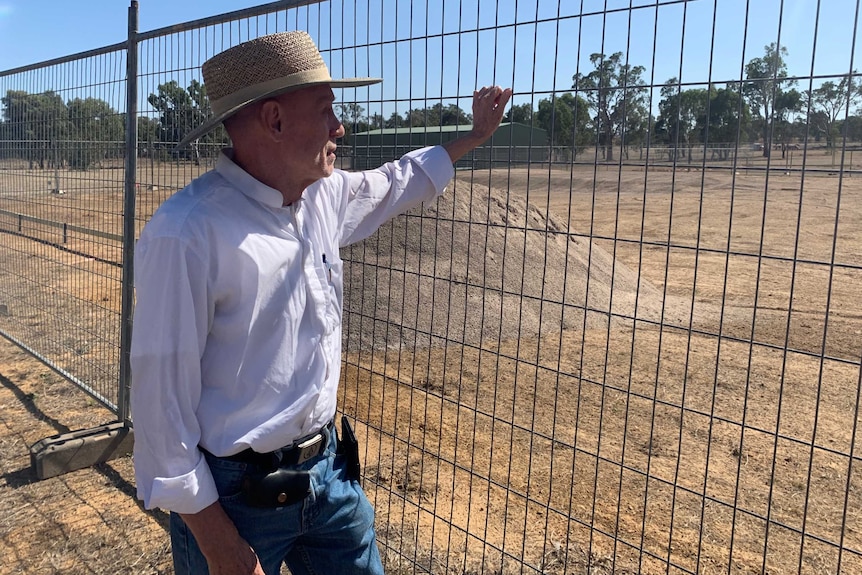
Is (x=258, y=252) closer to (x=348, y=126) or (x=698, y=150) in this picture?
(x=698, y=150)

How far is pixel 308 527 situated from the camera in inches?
92.5

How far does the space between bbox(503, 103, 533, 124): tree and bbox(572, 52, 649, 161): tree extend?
28 cm

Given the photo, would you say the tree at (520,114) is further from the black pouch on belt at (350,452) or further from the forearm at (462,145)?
the black pouch on belt at (350,452)

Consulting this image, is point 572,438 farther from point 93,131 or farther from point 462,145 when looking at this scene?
point 93,131

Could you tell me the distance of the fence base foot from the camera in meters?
4.98

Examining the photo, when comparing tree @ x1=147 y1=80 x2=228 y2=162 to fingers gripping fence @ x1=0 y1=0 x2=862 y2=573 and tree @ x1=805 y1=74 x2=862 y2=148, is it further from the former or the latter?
tree @ x1=805 y1=74 x2=862 y2=148

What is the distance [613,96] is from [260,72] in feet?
4.15

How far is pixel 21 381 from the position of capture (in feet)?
23.0

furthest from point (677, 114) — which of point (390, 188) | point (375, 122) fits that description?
point (375, 122)

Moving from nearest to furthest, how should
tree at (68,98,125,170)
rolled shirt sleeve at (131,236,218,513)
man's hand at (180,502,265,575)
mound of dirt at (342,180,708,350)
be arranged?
rolled shirt sleeve at (131,236,218,513), man's hand at (180,502,265,575), tree at (68,98,125,170), mound of dirt at (342,180,708,350)

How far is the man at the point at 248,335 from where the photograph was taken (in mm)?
1929

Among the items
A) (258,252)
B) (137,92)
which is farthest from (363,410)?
(258,252)

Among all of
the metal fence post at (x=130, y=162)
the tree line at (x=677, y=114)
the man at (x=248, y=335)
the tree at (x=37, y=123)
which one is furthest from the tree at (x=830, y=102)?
the tree at (x=37, y=123)

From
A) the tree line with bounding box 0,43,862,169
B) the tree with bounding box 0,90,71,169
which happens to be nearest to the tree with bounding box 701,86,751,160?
the tree line with bounding box 0,43,862,169
